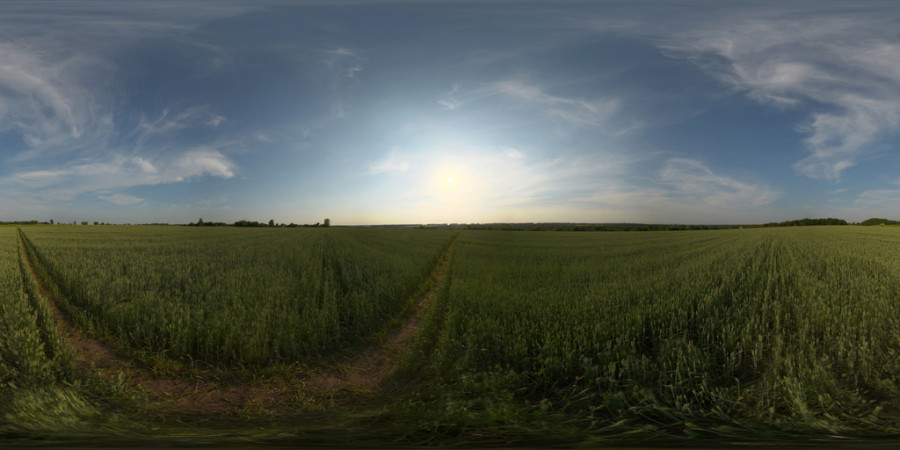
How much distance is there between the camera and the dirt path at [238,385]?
4457 mm

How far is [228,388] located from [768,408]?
20.7ft

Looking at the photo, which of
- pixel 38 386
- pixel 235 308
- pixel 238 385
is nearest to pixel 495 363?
pixel 238 385

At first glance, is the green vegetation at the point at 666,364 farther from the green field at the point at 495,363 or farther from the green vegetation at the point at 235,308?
the green vegetation at the point at 235,308

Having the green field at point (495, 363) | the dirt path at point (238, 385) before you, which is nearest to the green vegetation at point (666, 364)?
the green field at point (495, 363)

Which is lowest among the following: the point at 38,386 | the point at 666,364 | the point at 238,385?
the point at 238,385

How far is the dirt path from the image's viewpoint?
14.6 feet

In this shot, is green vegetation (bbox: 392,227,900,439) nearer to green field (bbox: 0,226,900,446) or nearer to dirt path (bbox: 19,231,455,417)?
green field (bbox: 0,226,900,446)

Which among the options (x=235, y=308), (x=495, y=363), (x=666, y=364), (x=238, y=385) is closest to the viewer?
(x=666, y=364)

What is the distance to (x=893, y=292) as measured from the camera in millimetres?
7551

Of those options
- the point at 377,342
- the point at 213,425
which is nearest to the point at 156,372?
the point at 213,425

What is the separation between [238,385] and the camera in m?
4.92

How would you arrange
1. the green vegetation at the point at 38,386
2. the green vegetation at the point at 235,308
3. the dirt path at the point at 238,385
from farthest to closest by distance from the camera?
the green vegetation at the point at 235,308
the dirt path at the point at 238,385
the green vegetation at the point at 38,386

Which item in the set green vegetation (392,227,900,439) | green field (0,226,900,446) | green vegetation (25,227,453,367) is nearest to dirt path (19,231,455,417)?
green field (0,226,900,446)

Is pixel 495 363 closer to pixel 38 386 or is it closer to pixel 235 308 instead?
pixel 235 308
